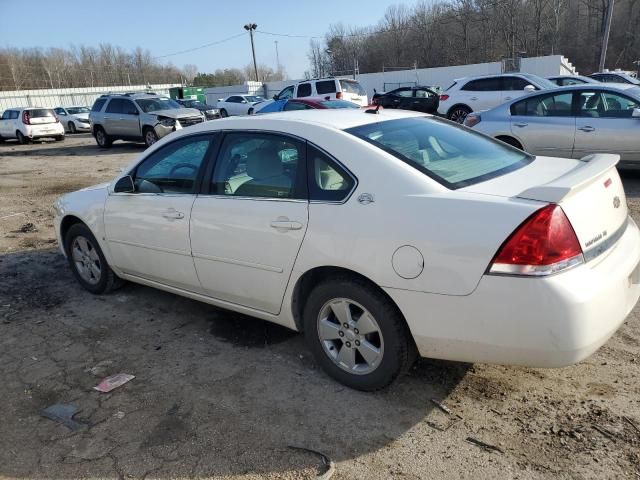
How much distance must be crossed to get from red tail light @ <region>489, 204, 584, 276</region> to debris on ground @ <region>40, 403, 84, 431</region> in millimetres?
2473

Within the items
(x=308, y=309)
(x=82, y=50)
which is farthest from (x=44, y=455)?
(x=82, y=50)

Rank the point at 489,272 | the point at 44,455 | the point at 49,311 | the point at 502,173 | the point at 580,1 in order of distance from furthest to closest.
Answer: the point at 580,1, the point at 49,311, the point at 502,173, the point at 44,455, the point at 489,272

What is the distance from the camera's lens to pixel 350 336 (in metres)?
3.00

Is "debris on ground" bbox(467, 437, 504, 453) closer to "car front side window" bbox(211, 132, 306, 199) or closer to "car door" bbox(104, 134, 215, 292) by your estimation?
"car front side window" bbox(211, 132, 306, 199)

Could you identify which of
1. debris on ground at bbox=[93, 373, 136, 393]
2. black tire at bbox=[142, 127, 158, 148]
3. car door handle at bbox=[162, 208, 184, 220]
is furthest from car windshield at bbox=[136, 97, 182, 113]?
debris on ground at bbox=[93, 373, 136, 393]

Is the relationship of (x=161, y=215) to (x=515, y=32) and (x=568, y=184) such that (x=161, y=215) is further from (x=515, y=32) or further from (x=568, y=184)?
(x=515, y=32)

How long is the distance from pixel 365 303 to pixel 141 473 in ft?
4.63

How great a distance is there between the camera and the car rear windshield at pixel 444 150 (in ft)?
9.45

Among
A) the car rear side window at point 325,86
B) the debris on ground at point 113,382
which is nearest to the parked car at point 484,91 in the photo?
the car rear side window at point 325,86

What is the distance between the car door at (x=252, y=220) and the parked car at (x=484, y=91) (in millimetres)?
13527

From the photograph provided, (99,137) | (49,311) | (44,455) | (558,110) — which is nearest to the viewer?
(44,455)

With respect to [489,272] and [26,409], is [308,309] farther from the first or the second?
[26,409]

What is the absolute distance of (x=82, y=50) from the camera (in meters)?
88.1

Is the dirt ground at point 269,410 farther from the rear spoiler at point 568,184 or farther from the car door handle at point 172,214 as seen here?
the rear spoiler at point 568,184
